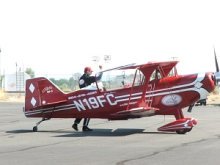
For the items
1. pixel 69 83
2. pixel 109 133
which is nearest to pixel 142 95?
pixel 109 133

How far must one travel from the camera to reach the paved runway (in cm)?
965

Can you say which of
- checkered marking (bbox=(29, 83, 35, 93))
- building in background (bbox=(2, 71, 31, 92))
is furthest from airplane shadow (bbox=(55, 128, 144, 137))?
building in background (bbox=(2, 71, 31, 92))

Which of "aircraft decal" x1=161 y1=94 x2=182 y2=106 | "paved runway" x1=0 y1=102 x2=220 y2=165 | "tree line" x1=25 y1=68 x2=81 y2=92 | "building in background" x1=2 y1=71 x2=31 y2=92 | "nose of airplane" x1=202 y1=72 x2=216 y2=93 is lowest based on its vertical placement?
"paved runway" x1=0 y1=102 x2=220 y2=165

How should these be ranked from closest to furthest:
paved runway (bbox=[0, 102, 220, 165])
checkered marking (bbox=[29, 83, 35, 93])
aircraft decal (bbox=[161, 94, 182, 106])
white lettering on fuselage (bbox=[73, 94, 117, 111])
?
1. paved runway (bbox=[0, 102, 220, 165])
2. aircraft decal (bbox=[161, 94, 182, 106])
3. white lettering on fuselage (bbox=[73, 94, 117, 111])
4. checkered marking (bbox=[29, 83, 35, 93])

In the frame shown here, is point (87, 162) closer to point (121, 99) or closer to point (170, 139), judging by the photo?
point (170, 139)

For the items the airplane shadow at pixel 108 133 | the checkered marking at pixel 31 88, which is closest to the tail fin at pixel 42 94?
the checkered marking at pixel 31 88

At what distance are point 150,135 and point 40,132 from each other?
3.86m

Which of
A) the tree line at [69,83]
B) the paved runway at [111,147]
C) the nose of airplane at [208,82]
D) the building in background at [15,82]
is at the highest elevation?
the building in background at [15,82]

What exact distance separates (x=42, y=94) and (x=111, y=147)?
5.63 m

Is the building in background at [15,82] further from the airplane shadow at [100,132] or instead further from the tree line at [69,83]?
the airplane shadow at [100,132]

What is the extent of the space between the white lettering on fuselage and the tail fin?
614mm

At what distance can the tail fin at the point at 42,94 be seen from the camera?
1658 cm

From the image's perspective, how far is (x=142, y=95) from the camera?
15.5m

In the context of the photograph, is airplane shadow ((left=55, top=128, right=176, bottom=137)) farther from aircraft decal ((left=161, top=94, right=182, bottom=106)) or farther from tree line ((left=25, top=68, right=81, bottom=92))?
tree line ((left=25, top=68, right=81, bottom=92))
